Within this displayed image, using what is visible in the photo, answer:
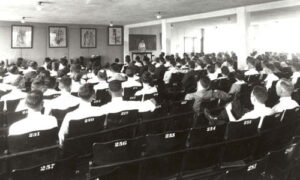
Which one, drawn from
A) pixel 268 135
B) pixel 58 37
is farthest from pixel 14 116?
pixel 58 37

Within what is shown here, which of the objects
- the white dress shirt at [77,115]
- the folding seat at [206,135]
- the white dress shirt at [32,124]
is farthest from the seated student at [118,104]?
the folding seat at [206,135]

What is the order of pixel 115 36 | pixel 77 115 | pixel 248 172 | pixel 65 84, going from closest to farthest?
pixel 248 172 → pixel 77 115 → pixel 65 84 → pixel 115 36

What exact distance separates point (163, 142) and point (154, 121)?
1479mm

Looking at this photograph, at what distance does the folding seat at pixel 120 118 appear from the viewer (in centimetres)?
399

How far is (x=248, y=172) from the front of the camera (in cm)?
228

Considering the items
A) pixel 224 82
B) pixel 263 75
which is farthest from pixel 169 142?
pixel 263 75

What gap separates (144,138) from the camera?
3.10 meters

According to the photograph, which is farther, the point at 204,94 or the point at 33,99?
the point at 204,94

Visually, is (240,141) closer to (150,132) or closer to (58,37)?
(150,132)

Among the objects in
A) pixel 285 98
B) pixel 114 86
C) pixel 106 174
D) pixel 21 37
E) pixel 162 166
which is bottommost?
pixel 162 166

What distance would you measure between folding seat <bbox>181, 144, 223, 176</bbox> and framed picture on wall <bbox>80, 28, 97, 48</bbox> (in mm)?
17094

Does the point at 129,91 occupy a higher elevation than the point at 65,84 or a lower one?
lower

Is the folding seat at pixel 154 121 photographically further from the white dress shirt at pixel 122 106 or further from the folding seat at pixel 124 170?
the folding seat at pixel 124 170

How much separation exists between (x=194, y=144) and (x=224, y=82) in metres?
4.80
